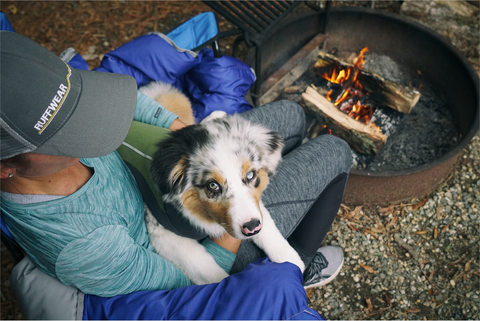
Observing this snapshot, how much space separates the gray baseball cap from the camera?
101cm

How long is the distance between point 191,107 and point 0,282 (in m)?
1.94

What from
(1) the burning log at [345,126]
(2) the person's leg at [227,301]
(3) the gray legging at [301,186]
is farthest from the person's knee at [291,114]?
(2) the person's leg at [227,301]

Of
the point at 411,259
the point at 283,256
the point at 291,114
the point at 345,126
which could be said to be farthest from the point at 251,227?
the point at 411,259

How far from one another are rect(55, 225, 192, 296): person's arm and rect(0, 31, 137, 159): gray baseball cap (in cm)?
35

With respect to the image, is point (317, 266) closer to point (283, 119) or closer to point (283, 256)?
point (283, 256)

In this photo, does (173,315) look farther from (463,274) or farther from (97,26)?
(97,26)

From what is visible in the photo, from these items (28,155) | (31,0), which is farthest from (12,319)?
(31,0)

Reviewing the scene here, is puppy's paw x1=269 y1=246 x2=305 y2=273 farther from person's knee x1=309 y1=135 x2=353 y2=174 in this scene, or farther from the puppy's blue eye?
person's knee x1=309 y1=135 x2=353 y2=174

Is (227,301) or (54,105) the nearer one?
(54,105)

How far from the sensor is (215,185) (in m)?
1.61

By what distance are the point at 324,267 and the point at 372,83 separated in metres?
1.67

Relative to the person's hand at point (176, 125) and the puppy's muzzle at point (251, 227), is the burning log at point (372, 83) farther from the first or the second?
the puppy's muzzle at point (251, 227)

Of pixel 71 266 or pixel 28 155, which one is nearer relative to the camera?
pixel 28 155

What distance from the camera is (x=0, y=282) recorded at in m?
2.54
